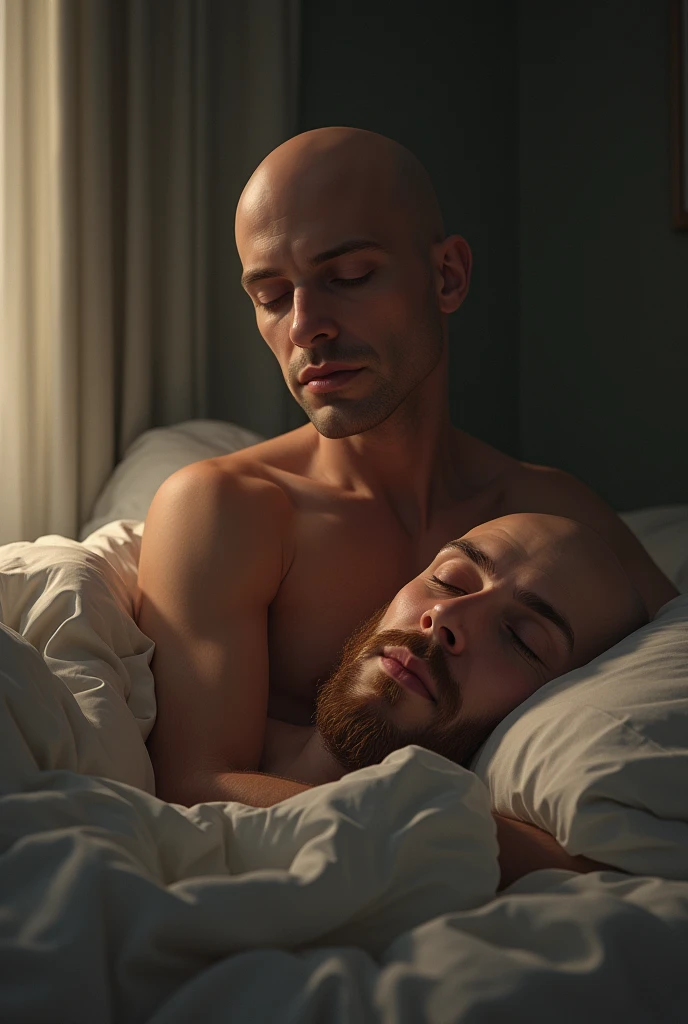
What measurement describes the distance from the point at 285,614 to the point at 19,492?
0.96 metres

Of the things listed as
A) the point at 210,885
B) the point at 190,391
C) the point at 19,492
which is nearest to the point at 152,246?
the point at 190,391

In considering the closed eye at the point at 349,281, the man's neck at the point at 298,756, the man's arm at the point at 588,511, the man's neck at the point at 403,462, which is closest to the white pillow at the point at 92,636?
the man's neck at the point at 298,756

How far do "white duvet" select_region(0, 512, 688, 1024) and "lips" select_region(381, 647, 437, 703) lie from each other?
0.27 m

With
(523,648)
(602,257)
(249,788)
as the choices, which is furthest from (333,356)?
(602,257)

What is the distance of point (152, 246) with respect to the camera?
237cm

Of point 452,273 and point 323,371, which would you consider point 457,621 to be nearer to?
point 323,371

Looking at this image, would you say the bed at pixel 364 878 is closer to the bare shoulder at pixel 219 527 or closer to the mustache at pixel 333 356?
the bare shoulder at pixel 219 527

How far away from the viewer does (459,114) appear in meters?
2.84

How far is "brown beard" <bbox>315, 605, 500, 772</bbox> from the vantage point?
41.9 inches

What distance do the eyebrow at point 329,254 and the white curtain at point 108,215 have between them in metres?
0.81

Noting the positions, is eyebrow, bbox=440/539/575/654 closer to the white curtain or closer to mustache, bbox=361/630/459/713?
mustache, bbox=361/630/459/713

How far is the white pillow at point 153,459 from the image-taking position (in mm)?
1977

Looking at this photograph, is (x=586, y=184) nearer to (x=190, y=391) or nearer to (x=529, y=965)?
(x=190, y=391)

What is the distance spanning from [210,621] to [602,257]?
6.00ft
